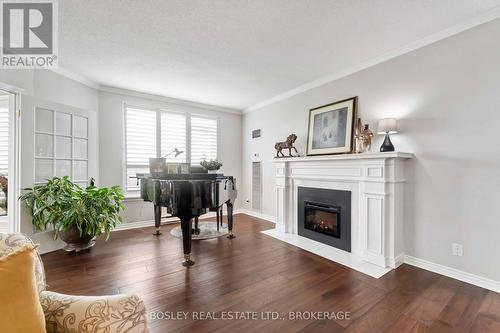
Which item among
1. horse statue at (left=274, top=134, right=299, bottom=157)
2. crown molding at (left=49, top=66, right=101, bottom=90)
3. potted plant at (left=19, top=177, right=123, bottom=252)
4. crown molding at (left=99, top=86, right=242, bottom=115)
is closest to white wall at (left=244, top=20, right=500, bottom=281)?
horse statue at (left=274, top=134, right=299, bottom=157)

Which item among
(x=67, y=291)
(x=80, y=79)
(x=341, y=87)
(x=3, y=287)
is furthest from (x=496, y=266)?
(x=80, y=79)

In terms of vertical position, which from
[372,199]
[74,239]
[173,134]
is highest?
[173,134]

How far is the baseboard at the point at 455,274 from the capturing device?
Result: 2133mm

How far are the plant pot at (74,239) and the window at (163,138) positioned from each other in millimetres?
1400

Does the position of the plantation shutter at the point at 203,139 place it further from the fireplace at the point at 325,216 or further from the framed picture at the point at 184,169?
the fireplace at the point at 325,216

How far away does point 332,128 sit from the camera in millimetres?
3480

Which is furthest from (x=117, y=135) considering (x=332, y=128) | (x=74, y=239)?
(x=332, y=128)

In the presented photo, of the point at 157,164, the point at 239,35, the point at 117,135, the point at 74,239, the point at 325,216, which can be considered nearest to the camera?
the point at 239,35

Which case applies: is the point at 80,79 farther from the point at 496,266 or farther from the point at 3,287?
Answer: the point at 496,266

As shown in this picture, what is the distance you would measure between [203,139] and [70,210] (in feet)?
9.43

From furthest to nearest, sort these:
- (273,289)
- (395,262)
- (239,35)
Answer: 1. (395,262)
2. (239,35)
3. (273,289)

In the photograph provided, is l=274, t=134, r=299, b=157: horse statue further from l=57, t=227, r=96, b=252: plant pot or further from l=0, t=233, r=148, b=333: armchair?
l=0, t=233, r=148, b=333: armchair

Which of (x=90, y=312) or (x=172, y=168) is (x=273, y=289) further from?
(x=172, y=168)

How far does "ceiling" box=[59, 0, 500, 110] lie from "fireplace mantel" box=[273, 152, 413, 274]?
1.32m
